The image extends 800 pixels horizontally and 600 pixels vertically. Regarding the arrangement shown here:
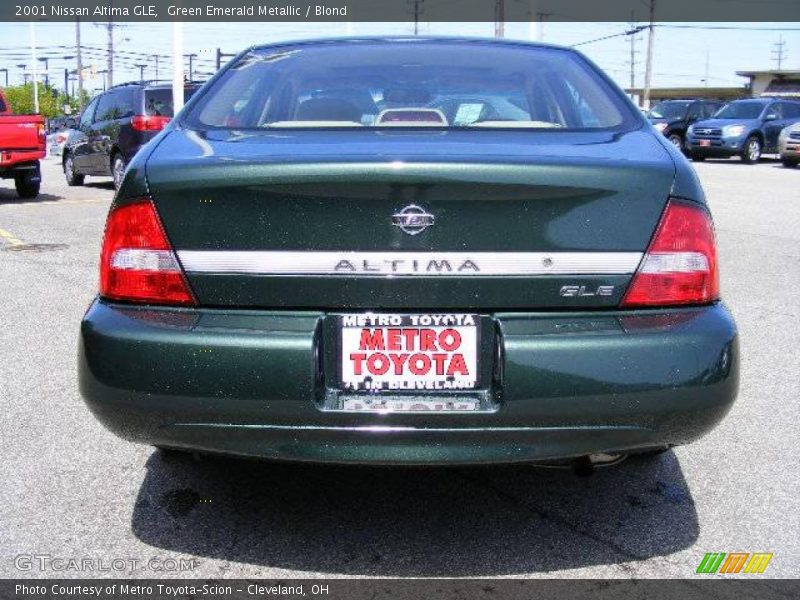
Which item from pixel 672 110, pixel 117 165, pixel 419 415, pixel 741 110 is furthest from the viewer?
pixel 672 110

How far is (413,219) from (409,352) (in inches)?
13.0

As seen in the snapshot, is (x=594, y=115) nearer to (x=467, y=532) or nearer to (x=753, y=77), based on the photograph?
(x=467, y=532)

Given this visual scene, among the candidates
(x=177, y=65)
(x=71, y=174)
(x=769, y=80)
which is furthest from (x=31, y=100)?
(x=177, y=65)

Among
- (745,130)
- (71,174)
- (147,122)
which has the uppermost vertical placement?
(147,122)

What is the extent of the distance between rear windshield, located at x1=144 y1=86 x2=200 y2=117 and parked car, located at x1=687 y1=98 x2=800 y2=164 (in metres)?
15.3

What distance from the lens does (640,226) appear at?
102 inches

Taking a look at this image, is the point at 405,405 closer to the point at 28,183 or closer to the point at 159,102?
the point at 28,183

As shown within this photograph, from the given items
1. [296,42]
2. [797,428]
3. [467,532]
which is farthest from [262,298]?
[797,428]

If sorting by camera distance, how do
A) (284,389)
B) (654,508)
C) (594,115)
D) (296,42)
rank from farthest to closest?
1. (296,42)
2. (594,115)
3. (654,508)
4. (284,389)

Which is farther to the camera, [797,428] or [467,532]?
[797,428]

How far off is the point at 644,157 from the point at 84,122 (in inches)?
612

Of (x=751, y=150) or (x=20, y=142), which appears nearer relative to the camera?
(x=20, y=142)

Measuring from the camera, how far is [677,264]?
2631 millimetres

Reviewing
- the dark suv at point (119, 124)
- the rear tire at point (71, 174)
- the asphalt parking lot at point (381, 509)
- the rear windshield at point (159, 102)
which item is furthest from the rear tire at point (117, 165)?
the asphalt parking lot at point (381, 509)
